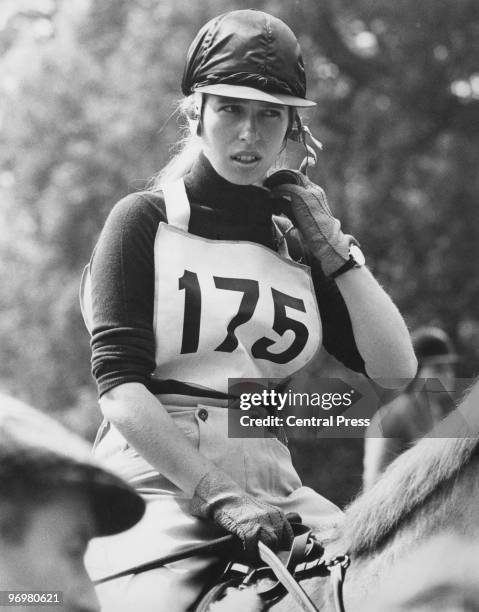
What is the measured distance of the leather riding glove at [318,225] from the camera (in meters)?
2.34

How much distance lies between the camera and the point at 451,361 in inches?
221

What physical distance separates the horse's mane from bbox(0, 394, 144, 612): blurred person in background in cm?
61

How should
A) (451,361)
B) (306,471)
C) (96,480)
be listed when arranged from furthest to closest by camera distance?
(306,471)
(451,361)
(96,480)

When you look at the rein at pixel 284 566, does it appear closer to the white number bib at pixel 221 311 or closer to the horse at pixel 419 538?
the horse at pixel 419 538

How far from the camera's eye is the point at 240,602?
5.96 feet

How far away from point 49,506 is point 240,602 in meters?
0.72

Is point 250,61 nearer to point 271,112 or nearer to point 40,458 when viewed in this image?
point 271,112

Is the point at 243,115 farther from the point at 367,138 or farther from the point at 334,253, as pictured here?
the point at 367,138

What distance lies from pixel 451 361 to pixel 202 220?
3.54 metres

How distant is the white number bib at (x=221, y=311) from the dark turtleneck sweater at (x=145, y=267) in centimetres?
3

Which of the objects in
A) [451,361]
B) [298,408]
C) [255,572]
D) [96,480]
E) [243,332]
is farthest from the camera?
[451,361]

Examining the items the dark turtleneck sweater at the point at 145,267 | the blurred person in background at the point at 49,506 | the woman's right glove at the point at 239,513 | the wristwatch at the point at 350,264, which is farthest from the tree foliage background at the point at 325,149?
the blurred person in background at the point at 49,506

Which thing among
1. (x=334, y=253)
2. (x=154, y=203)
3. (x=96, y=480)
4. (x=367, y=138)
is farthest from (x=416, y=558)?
(x=367, y=138)

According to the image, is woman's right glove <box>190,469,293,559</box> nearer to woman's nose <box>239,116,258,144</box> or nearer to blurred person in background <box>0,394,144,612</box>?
blurred person in background <box>0,394,144,612</box>
